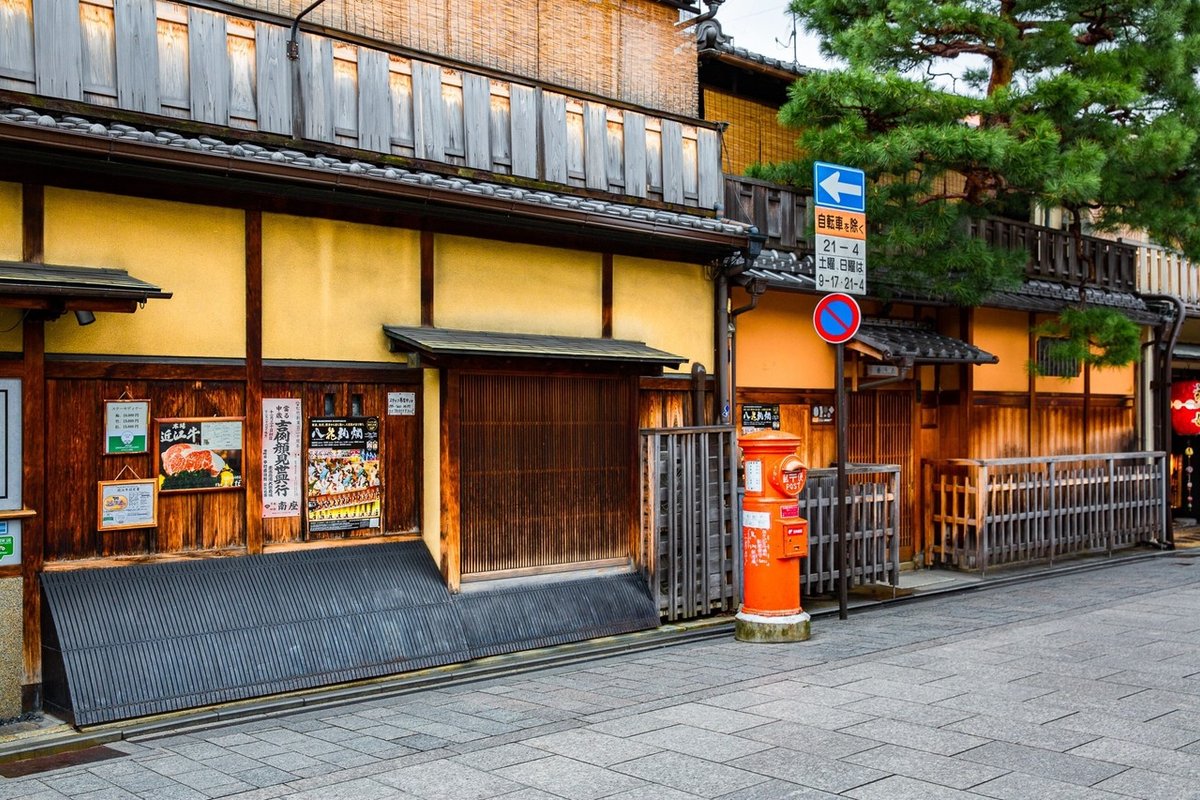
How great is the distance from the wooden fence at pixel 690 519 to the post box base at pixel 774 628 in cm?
107

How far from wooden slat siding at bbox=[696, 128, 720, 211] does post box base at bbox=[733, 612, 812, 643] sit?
5.12m

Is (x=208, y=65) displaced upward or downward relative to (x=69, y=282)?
upward

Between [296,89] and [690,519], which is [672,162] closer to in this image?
[690,519]

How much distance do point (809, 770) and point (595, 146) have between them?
7.64 meters

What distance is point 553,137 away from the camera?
1195cm

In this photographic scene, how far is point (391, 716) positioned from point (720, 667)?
3.22 meters

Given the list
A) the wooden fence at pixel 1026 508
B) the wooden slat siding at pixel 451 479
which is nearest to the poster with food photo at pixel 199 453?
the wooden slat siding at pixel 451 479

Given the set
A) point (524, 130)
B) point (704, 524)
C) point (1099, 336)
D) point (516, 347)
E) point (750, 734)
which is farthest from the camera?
point (1099, 336)

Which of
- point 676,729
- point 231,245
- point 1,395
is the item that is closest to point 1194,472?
point 676,729

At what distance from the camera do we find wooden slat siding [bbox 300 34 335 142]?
10.1 m

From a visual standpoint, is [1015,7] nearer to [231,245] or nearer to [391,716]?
[231,245]

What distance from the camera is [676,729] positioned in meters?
8.05

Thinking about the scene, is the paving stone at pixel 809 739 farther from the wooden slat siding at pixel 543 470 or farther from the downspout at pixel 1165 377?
the downspout at pixel 1165 377

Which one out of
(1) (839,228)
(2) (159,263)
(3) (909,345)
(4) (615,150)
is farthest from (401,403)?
(3) (909,345)
